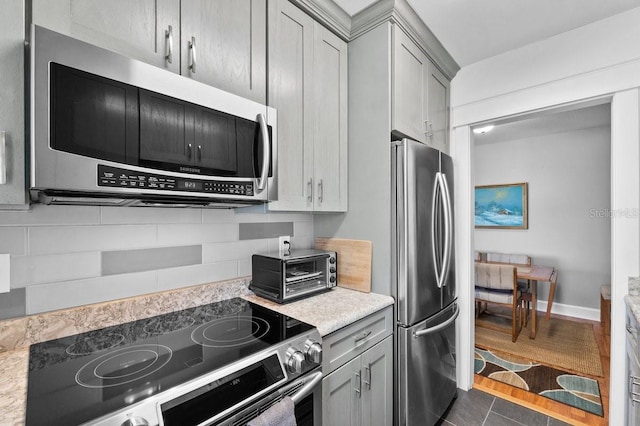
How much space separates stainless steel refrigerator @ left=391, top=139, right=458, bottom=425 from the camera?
1.66 metres

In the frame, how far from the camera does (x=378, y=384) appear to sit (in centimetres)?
154

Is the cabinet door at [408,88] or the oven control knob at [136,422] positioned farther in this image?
the cabinet door at [408,88]

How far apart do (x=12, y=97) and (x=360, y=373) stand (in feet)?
5.27

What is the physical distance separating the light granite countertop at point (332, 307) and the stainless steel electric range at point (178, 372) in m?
0.08

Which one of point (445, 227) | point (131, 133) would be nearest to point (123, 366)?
point (131, 133)

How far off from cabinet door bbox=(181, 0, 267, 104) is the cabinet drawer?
3.71 ft

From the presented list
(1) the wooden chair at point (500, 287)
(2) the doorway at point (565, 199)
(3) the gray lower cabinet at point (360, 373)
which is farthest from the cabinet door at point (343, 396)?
(2) the doorway at point (565, 199)

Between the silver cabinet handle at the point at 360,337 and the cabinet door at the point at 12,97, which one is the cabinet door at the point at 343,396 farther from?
the cabinet door at the point at 12,97

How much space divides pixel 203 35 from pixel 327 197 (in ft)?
3.18

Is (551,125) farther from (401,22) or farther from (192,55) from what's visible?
(192,55)

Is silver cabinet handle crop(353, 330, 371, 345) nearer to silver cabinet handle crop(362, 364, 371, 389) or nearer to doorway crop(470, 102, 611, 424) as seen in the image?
silver cabinet handle crop(362, 364, 371, 389)

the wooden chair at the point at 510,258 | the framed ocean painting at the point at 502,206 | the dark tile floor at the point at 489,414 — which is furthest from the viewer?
the framed ocean painting at the point at 502,206

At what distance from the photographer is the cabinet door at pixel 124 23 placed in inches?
34.6

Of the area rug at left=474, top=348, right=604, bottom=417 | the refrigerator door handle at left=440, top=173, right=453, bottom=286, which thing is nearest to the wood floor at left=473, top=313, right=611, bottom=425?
the area rug at left=474, top=348, right=604, bottom=417
